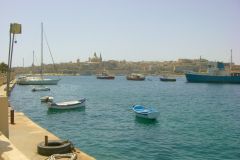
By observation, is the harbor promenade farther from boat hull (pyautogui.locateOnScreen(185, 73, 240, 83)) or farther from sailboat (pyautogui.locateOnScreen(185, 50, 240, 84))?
sailboat (pyautogui.locateOnScreen(185, 50, 240, 84))

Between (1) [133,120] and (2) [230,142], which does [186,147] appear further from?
(1) [133,120]

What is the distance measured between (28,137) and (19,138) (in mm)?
485

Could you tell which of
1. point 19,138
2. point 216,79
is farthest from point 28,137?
point 216,79

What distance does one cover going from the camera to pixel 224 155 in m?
19.8

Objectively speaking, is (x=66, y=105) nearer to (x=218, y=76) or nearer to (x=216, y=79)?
(x=218, y=76)

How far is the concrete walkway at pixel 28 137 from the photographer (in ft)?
43.3

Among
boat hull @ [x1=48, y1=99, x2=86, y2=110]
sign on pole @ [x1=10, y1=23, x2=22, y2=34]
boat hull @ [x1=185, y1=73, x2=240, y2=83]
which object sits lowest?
boat hull @ [x1=48, y1=99, x2=86, y2=110]

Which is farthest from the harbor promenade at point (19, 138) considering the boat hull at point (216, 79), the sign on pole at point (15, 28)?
the boat hull at point (216, 79)

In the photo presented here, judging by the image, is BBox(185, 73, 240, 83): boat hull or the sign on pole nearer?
the sign on pole

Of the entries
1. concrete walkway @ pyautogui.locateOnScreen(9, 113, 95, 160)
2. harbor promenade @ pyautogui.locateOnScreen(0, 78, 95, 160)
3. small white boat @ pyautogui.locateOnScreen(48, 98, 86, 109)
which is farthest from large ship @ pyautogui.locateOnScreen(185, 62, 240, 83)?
concrete walkway @ pyautogui.locateOnScreen(9, 113, 95, 160)

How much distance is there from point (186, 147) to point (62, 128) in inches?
444

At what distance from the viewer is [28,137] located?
16.4 metres

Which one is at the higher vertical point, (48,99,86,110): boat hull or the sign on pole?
the sign on pole

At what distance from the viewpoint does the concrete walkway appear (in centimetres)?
1321
